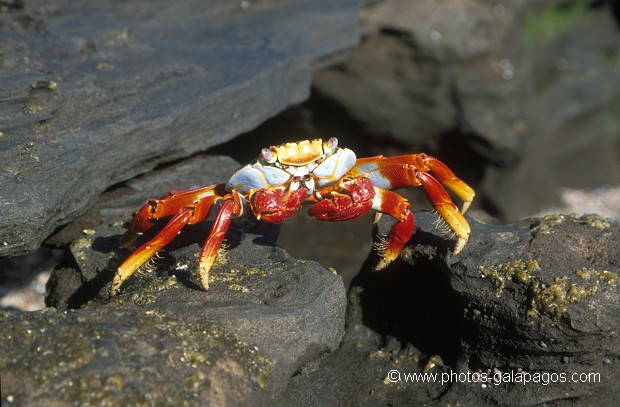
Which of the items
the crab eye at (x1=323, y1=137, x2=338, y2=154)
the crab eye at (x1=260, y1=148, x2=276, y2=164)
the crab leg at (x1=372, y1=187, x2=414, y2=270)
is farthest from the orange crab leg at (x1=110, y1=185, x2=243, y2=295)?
the crab leg at (x1=372, y1=187, x2=414, y2=270)

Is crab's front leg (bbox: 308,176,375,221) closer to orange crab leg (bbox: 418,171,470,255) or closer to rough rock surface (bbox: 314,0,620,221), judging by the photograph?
orange crab leg (bbox: 418,171,470,255)

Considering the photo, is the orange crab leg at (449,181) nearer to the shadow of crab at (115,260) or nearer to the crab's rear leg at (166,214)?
the shadow of crab at (115,260)

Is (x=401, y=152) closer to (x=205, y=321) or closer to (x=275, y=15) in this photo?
(x=275, y=15)

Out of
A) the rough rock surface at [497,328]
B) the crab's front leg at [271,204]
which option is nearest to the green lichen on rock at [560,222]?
the rough rock surface at [497,328]

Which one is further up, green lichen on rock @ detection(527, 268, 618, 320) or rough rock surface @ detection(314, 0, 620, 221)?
green lichen on rock @ detection(527, 268, 618, 320)

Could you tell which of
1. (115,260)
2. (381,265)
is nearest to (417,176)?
(381,265)

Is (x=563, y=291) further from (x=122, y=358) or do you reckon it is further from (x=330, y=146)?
(x=122, y=358)
